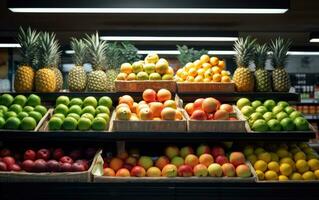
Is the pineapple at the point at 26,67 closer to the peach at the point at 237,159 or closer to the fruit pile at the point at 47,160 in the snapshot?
the fruit pile at the point at 47,160

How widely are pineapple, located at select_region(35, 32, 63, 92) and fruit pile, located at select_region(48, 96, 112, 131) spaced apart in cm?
21

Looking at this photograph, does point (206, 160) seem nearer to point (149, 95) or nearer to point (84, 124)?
point (149, 95)

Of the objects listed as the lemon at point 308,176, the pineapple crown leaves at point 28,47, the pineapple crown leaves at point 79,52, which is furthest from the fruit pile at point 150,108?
the lemon at point 308,176

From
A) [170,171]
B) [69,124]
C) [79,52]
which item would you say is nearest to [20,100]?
[69,124]

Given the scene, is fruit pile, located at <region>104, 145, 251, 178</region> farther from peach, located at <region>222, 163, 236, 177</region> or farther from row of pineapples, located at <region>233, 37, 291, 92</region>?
row of pineapples, located at <region>233, 37, 291, 92</region>

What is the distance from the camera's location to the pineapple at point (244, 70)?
13.4 feet

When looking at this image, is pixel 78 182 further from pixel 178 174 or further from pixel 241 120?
pixel 241 120

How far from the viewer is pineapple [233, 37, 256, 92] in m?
4.07

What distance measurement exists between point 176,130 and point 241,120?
582 millimetres

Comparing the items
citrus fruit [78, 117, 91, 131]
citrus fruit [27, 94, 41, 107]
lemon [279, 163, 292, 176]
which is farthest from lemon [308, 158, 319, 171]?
citrus fruit [27, 94, 41, 107]

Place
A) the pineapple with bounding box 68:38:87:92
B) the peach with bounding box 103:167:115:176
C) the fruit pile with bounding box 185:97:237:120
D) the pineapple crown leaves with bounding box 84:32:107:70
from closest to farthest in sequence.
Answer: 1. the peach with bounding box 103:167:115:176
2. the fruit pile with bounding box 185:97:237:120
3. the pineapple with bounding box 68:38:87:92
4. the pineapple crown leaves with bounding box 84:32:107:70

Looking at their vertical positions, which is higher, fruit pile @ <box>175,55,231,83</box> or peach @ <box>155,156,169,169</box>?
fruit pile @ <box>175,55,231,83</box>

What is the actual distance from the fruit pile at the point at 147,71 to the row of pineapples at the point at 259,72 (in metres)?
0.72
